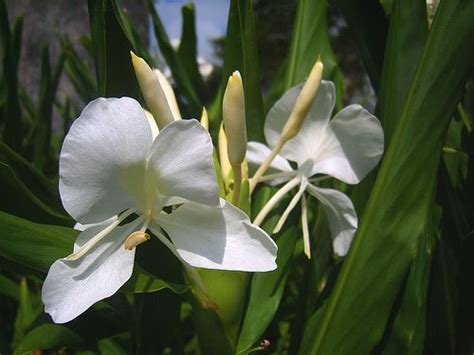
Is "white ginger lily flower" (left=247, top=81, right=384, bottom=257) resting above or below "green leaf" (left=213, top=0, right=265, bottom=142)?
below

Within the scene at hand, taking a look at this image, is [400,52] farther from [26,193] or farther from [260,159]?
[26,193]

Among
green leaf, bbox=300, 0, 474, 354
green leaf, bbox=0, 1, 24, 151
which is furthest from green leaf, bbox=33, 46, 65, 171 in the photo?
green leaf, bbox=300, 0, 474, 354

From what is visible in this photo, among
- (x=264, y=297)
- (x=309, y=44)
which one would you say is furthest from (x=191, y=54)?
(x=264, y=297)

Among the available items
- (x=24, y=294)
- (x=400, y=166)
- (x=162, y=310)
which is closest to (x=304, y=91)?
(x=400, y=166)

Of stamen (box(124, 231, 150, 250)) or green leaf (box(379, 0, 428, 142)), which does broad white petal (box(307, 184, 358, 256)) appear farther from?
stamen (box(124, 231, 150, 250))

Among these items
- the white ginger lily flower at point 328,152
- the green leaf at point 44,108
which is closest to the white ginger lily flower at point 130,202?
the white ginger lily flower at point 328,152

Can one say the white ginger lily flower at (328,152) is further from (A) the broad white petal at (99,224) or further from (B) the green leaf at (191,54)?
(B) the green leaf at (191,54)

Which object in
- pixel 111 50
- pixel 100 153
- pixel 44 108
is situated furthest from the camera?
pixel 44 108
